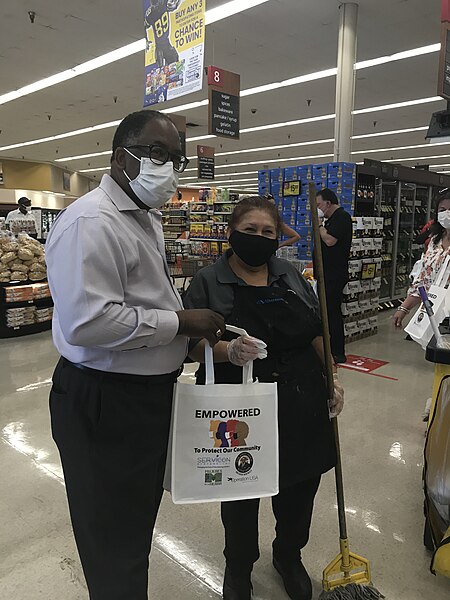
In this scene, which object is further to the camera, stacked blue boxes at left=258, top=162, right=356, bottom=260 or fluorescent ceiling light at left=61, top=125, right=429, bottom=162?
fluorescent ceiling light at left=61, top=125, right=429, bottom=162

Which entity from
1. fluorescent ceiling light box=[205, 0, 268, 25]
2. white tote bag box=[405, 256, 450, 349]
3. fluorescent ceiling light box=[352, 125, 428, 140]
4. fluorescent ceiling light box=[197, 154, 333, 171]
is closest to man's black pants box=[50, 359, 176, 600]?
white tote bag box=[405, 256, 450, 349]

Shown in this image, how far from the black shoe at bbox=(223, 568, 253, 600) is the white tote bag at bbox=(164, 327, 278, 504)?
0.61 metres

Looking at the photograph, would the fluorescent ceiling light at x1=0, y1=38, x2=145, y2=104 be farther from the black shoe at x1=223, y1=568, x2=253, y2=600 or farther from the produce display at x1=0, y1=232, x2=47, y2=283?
the black shoe at x1=223, y1=568, x2=253, y2=600

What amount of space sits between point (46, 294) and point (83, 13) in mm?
3891

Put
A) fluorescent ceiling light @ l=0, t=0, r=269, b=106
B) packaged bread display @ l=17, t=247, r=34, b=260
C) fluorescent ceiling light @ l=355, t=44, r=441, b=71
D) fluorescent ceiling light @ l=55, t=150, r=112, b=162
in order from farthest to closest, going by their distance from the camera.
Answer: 1. fluorescent ceiling light @ l=55, t=150, r=112, b=162
2. fluorescent ceiling light @ l=355, t=44, r=441, b=71
3. packaged bread display @ l=17, t=247, r=34, b=260
4. fluorescent ceiling light @ l=0, t=0, r=269, b=106

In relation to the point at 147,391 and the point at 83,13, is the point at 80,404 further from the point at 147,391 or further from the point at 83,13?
the point at 83,13

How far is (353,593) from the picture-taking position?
1.90m

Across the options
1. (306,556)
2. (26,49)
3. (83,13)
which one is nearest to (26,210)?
(26,49)

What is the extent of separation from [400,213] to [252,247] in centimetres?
812

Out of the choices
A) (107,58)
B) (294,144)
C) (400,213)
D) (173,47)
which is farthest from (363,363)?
(294,144)

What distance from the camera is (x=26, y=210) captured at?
359 inches

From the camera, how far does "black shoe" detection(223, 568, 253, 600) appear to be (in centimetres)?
193

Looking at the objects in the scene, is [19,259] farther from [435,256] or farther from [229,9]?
[435,256]

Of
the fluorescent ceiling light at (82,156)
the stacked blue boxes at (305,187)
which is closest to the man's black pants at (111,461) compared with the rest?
the stacked blue boxes at (305,187)
